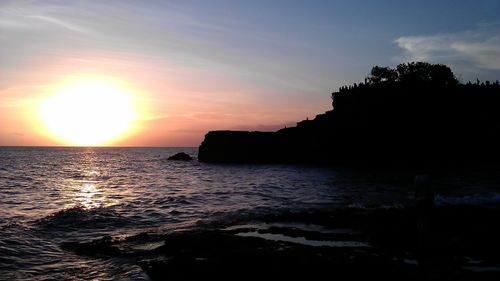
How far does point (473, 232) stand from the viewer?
15.5 meters

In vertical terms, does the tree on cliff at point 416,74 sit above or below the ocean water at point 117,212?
above

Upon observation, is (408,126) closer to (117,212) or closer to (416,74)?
(416,74)

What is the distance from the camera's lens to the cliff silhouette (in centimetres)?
8512

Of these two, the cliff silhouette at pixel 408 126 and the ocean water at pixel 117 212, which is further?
the cliff silhouette at pixel 408 126

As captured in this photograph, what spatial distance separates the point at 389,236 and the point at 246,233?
5421 mm

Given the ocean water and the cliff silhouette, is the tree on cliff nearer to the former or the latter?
the cliff silhouette

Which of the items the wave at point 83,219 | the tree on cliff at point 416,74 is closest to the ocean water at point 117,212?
the wave at point 83,219

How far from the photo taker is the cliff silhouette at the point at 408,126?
8512 cm

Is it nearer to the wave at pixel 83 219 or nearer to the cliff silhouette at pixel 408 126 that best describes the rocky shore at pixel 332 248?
the wave at pixel 83 219

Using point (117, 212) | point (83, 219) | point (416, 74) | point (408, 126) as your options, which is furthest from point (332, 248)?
point (416, 74)

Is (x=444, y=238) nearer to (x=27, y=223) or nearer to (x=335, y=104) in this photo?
(x=27, y=223)

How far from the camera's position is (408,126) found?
88688mm

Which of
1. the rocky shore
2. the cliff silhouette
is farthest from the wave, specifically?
the cliff silhouette

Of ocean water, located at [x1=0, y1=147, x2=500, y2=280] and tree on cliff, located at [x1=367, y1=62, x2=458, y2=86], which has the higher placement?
tree on cliff, located at [x1=367, y1=62, x2=458, y2=86]
